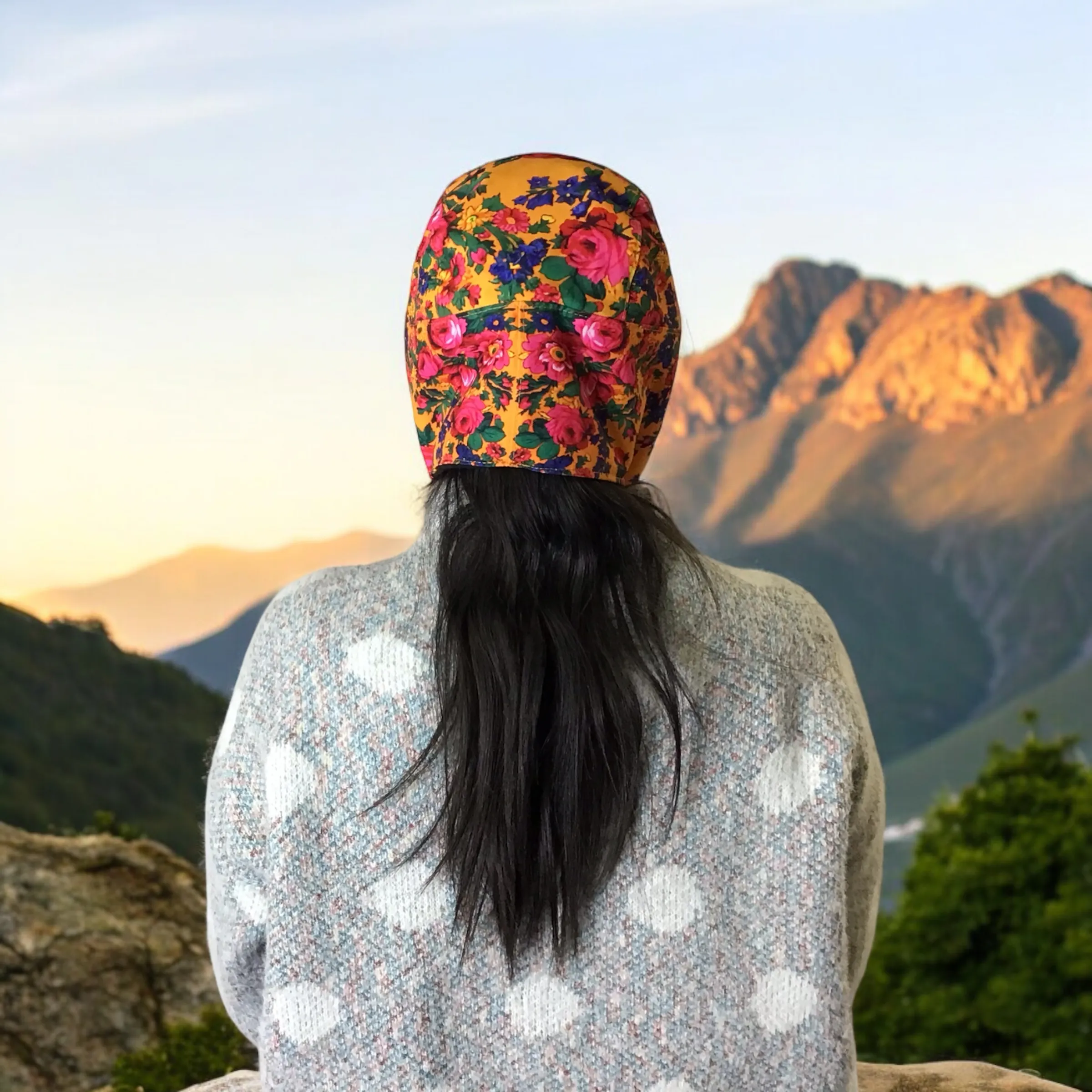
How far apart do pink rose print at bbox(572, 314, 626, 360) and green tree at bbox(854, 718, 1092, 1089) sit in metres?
1.82

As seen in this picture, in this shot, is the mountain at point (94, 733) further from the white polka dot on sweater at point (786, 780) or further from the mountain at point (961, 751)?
the mountain at point (961, 751)

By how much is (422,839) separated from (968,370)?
611 cm

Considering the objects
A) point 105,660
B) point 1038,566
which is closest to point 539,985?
point 105,660

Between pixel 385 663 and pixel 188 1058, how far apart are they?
1.48 metres

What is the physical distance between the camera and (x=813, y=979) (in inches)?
40.2

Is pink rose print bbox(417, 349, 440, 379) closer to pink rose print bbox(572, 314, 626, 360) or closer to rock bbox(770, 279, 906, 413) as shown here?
pink rose print bbox(572, 314, 626, 360)

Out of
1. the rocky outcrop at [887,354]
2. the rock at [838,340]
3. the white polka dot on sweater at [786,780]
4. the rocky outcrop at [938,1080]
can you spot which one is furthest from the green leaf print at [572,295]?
the rock at [838,340]

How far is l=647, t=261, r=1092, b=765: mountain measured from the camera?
246 inches

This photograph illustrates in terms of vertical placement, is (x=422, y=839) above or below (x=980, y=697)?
above

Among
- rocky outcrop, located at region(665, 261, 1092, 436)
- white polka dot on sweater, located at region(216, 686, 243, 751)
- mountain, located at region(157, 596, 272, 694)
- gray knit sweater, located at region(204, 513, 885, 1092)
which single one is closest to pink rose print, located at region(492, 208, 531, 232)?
gray knit sweater, located at region(204, 513, 885, 1092)

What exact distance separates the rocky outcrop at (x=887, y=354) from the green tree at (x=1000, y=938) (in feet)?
12.7

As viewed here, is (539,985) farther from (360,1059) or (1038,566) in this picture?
(1038,566)

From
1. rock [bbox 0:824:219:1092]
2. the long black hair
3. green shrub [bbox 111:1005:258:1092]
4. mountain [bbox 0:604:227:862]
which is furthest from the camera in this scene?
mountain [bbox 0:604:227:862]

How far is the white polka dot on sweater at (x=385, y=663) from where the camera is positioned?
0.95 metres
